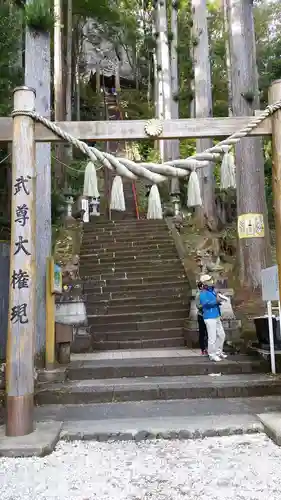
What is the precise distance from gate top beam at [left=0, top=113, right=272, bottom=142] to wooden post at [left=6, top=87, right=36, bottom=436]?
24 cm

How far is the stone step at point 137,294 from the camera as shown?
10922 millimetres

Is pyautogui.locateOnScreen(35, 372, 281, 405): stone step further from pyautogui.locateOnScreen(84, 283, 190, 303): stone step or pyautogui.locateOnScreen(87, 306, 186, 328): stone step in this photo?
pyautogui.locateOnScreen(84, 283, 190, 303): stone step

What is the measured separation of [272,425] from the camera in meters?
4.70

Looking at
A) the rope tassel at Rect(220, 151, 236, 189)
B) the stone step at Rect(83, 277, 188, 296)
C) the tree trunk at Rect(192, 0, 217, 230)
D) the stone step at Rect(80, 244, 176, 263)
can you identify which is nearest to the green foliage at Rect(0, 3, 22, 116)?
the stone step at Rect(83, 277, 188, 296)

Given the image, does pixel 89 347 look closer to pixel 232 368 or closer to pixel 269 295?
pixel 232 368

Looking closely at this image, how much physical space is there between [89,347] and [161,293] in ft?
9.17

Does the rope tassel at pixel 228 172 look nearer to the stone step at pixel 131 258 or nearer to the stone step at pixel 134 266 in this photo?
the stone step at pixel 134 266

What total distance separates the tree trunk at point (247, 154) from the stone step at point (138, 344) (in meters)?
2.33

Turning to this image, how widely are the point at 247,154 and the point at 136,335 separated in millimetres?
5155

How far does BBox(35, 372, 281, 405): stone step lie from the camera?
6137mm

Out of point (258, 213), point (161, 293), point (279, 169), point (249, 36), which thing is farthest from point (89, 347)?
point (249, 36)

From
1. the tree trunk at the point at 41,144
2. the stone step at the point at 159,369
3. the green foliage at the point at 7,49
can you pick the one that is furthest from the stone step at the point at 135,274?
the green foliage at the point at 7,49

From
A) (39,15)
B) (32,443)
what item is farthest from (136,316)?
(39,15)

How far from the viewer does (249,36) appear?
35.8ft
